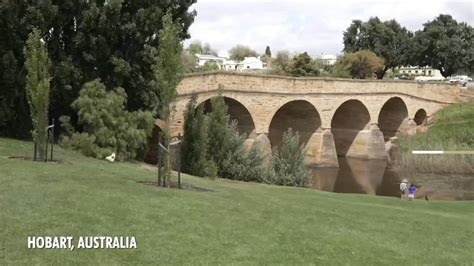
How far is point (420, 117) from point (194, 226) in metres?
52.7

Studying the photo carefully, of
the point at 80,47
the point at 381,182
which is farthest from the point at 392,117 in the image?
the point at 80,47

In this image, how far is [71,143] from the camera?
21.0m

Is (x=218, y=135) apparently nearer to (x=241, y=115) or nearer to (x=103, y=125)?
(x=103, y=125)

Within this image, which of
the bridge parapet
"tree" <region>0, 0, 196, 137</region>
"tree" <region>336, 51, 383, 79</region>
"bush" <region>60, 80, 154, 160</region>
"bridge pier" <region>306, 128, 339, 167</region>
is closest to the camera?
"tree" <region>0, 0, 196, 137</region>

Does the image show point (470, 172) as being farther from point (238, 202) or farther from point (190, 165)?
point (238, 202)

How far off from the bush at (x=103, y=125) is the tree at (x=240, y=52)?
106 metres

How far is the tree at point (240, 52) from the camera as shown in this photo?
12850cm

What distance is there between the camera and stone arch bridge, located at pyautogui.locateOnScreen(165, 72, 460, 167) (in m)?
34.1

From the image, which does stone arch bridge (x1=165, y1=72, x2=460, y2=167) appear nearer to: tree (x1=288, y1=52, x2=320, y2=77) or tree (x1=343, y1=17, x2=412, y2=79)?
tree (x1=288, y1=52, x2=320, y2=77)

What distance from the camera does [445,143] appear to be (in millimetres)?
45531

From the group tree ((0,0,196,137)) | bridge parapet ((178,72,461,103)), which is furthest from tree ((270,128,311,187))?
tree ((0,0,196,137))

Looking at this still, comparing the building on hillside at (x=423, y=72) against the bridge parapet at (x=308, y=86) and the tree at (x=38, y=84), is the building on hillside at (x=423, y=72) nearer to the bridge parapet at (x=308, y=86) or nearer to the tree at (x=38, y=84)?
the bridge parapet at (x=308, y=86)

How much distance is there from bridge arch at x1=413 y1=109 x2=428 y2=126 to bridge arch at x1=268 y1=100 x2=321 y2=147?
18.2 meters

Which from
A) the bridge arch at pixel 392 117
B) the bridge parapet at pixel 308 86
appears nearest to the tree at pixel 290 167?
the bridge parapet at pixel 308 86
